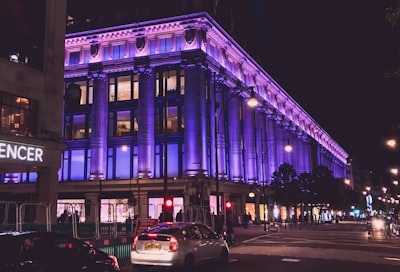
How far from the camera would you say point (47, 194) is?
27031mm

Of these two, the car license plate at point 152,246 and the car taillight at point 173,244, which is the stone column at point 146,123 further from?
the car taillight at point 173,244

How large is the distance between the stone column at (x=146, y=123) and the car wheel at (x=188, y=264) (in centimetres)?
3762

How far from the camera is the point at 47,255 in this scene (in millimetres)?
8484

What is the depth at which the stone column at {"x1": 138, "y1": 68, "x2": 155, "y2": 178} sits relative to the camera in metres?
51.5

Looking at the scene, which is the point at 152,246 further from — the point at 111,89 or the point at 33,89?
the point at 111,89

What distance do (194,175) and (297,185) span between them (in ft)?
76.6

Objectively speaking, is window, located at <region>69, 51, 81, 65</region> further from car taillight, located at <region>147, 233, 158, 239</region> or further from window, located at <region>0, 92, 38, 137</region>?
car taillight, located at <region>147, 233, 158, 239</region>

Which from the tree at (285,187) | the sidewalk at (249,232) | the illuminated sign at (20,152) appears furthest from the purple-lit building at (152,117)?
the illuminated sign at (20,152)

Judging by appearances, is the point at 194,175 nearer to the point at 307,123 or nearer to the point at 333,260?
the point at 333,260

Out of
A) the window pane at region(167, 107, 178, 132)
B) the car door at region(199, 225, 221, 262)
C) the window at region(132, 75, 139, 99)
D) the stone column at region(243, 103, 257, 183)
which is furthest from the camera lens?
the stone column at region(243, 103, 257, 183)

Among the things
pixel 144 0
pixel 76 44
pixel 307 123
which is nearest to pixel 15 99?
pixel 76 44

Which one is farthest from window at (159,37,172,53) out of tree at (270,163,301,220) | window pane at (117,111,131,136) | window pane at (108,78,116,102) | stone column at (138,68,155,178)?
tree at (270,163,301,220)

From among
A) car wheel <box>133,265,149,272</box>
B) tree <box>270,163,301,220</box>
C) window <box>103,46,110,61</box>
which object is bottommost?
car wheel <box>133,265,149,272</box>

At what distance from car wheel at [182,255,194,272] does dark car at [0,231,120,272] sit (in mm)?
4064
